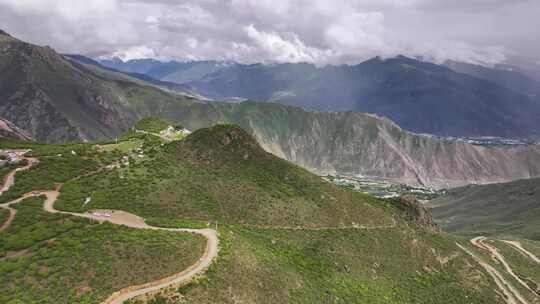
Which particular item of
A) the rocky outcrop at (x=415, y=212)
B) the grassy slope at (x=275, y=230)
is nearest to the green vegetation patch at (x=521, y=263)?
the grassy slope at (x=275, y=230)

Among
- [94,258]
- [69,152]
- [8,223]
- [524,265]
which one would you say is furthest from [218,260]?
[524,265]

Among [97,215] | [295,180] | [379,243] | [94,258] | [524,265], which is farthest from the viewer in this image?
[524,265]

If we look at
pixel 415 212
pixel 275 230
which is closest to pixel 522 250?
pixel 415 212

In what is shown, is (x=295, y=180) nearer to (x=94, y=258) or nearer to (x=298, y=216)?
(x=298, y=216)

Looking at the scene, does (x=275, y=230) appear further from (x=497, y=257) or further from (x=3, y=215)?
(x=497, y=257)

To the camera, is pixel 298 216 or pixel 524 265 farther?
pixel 524 265

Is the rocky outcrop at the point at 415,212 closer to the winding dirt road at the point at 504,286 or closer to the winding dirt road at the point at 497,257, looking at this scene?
the winding dirt road at the point at 504,286
